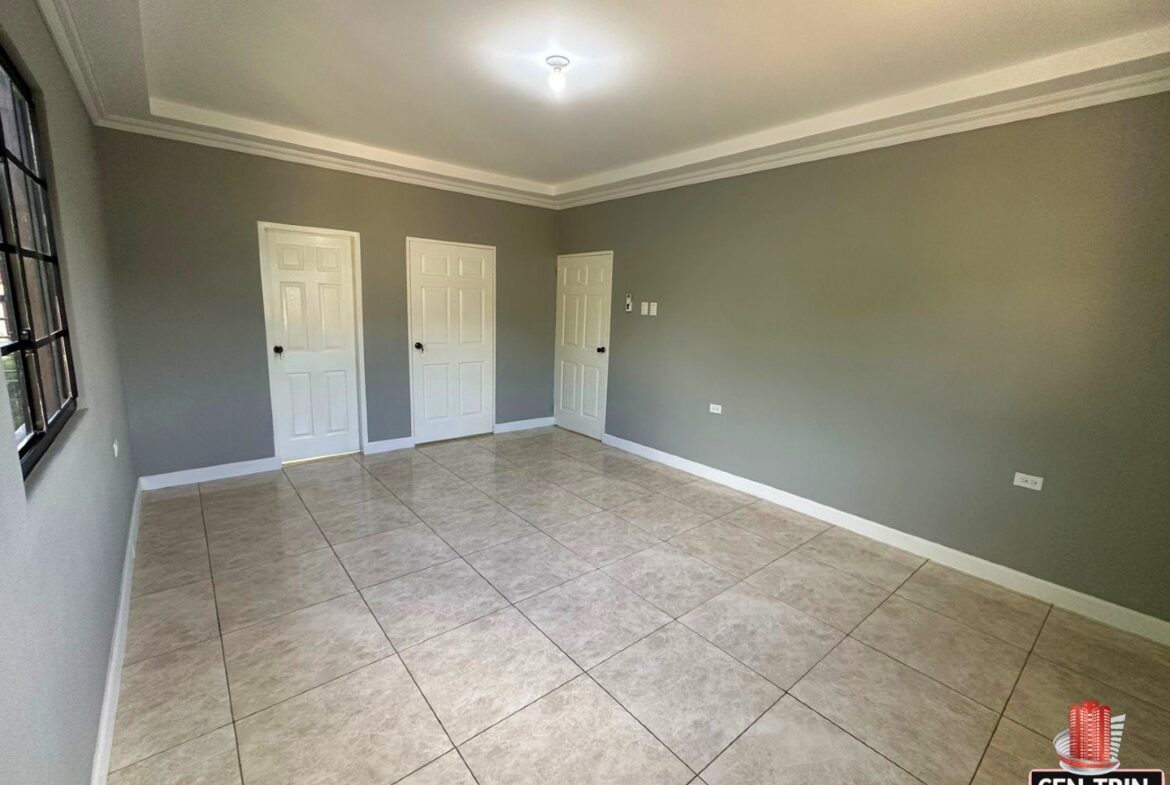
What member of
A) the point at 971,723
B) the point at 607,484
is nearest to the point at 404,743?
the point at 971,723

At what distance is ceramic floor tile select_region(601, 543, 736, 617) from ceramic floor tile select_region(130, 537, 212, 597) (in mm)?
2259

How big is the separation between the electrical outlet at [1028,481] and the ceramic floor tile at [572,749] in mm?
2506

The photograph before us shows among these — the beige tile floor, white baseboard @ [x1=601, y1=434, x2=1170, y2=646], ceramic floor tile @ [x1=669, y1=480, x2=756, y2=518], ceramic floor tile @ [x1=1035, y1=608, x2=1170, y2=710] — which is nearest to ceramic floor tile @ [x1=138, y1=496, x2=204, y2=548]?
the beige tile floor

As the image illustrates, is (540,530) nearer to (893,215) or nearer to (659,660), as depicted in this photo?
(659,660)

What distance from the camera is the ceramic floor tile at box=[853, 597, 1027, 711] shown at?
2.05 meters

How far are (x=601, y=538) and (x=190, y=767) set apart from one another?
2.16m

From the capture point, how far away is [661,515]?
11.8 ft

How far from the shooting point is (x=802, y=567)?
293 centimetres

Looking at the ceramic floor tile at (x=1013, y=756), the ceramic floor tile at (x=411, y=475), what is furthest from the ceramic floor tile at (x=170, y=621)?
the ceramic floor tile at (x=1013, y=756)

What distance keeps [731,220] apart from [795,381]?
1.41 metres

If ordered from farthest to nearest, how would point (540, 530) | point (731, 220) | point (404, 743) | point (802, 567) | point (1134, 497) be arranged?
point (731, 220) → point (540, 530) → point (802, 567) → point (1134, 497) → point (404, 743)

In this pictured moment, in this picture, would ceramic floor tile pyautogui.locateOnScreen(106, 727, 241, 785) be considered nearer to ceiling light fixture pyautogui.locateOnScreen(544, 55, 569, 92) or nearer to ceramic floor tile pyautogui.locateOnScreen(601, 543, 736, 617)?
ceramic floor tile pyautogui.locateOnScreen(601, 543, 736, 617)

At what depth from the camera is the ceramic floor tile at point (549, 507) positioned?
11.3ft

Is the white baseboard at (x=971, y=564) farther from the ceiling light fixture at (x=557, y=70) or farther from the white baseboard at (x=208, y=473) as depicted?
the white baseboard at (x=208, y=473)
